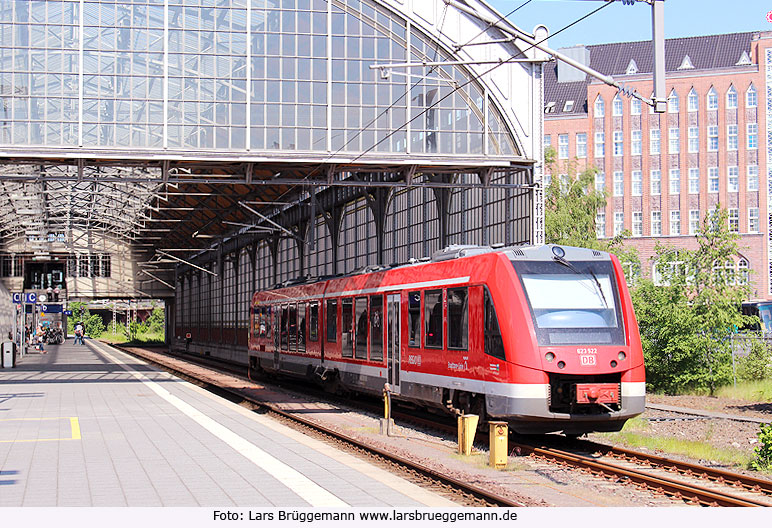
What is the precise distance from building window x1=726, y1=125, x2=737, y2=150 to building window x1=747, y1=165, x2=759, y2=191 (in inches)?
80.4

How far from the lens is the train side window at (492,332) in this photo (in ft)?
48.6

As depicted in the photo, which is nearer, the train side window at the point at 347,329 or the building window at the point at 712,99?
the train side window at the point at 347,329

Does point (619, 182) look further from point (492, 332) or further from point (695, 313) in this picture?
point (492, 332)

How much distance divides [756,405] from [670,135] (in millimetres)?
55763

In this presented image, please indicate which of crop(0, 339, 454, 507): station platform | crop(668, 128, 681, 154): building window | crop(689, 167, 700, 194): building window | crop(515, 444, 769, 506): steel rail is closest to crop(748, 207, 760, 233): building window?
crop(689, 167, 700, 194): building window

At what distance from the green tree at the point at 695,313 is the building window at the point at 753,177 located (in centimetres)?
4771

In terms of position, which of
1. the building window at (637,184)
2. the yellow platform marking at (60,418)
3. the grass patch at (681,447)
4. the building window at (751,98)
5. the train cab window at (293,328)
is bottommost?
the grass patch at (681,447)

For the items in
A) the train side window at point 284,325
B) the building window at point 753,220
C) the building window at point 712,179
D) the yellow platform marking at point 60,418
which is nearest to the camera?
the yellow platform marking at point 60,418

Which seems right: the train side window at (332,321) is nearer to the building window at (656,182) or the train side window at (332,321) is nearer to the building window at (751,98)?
the building window at (656,182)

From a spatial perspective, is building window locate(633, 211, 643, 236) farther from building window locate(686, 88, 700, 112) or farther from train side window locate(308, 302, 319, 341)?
train side window locate(308, 302, 319, 341)

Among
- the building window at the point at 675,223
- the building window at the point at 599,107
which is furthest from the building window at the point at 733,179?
the building window at the point at 599,107

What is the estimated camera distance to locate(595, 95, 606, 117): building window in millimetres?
78688

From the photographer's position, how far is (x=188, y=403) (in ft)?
74.1
